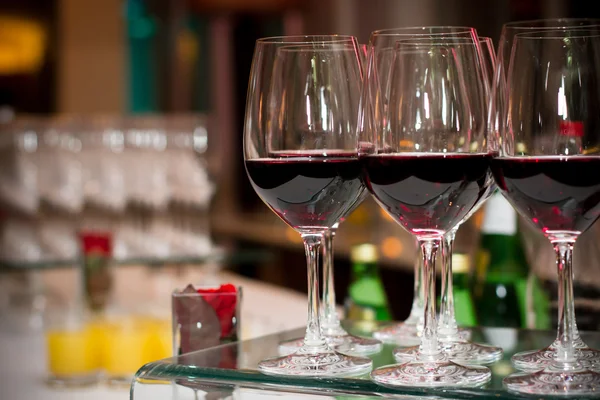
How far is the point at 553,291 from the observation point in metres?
1.54

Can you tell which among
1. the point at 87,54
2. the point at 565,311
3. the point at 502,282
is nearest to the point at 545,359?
the point at 565,311

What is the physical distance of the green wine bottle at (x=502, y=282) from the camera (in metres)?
1.59

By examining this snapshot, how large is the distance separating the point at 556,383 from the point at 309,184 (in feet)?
0.92

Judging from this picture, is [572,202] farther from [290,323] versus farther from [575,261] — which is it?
[290,323]

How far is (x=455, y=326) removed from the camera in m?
0.97

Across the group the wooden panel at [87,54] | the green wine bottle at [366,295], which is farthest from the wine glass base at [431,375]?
the wooden panel at [87,54]

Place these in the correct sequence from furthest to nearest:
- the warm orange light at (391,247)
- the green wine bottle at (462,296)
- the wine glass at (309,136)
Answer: the warm orange light at (391,247) → the green wine bottle at (462,296) → the wine glass at (309,136)

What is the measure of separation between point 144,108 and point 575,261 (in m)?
5.79

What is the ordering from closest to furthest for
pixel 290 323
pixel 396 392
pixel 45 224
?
pixel 396 392 < pixel 290 323 < pixel 45 224

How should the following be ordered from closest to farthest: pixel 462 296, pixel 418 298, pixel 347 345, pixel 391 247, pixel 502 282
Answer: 1. pixel 347 345
2. pixel 418 298
3. pixel 462 296
4. pixel 502 282
5. pixel 391 247

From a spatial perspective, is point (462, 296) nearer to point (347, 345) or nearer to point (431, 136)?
point (347, 345)

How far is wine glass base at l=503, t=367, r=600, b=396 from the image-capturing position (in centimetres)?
71

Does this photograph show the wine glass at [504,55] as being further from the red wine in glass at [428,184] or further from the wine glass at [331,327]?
the wine glass at [331,327]

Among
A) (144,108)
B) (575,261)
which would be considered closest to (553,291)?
(575,261)
